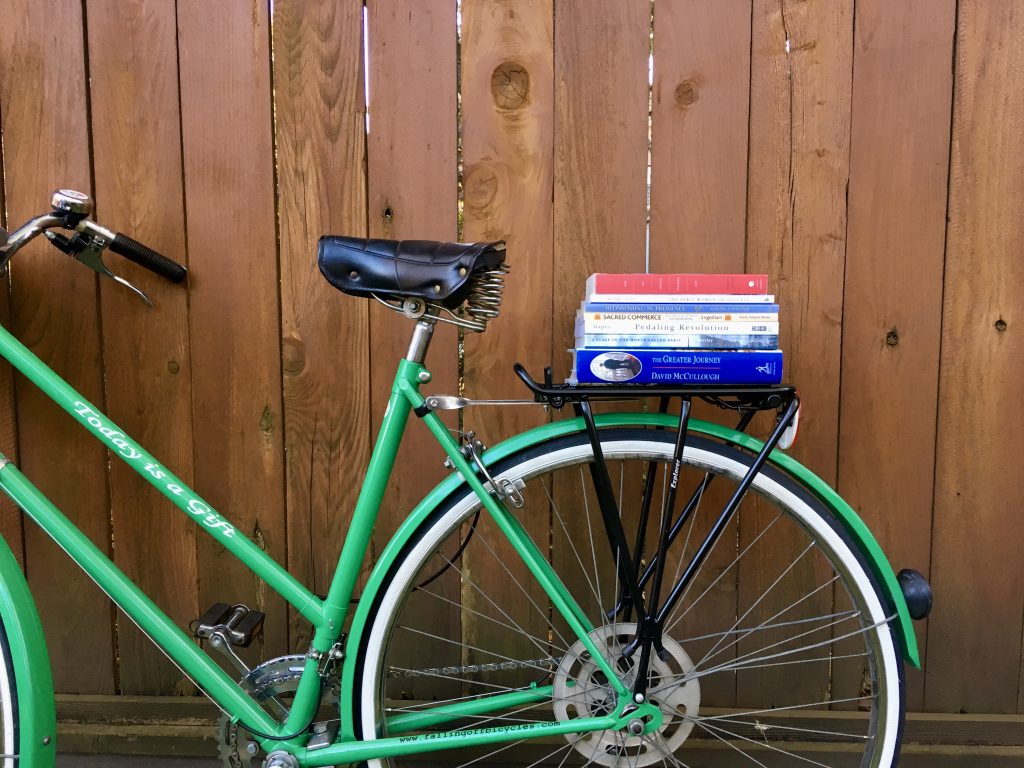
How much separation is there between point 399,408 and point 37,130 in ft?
3.41

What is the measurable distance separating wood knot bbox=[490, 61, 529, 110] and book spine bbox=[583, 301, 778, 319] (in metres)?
0.55

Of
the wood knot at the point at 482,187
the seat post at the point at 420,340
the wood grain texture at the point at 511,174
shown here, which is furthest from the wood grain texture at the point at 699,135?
the seat post at the point at 420,340

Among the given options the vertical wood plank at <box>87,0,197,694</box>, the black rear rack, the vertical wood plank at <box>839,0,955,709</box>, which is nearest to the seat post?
the black rear rack

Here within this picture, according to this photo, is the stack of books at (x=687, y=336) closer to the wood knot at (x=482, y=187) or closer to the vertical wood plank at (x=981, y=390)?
the wood knot at (x=482, y=187)

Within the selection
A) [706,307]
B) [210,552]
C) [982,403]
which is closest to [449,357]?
[706,307]

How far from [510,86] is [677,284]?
60 cm

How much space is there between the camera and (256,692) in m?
1.18

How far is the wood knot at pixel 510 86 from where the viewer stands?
1364 millimetres

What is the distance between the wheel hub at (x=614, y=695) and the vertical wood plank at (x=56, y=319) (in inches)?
42.1

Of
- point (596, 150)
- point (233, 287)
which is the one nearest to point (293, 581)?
point (233, 287)

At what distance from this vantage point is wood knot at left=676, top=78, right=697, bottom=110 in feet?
4.44

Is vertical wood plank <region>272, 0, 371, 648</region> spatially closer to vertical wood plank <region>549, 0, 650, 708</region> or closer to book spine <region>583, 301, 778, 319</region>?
vertical wood plank <region>549, 0, 650, 708</region>

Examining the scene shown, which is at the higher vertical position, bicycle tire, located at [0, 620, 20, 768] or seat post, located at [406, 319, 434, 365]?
seat post, located at [406, 319, 434, 365]

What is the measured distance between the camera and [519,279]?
140cm
